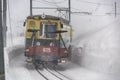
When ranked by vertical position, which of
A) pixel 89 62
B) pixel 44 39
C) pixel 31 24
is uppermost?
pixel 31 24

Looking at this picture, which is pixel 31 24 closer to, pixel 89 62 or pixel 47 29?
pixel 47 29

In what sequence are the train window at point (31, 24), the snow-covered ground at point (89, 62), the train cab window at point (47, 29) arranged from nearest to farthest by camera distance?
1. the snow-covered ground at point (89, 62)
2. the train cab window at point (47, 29)
3. the train window at point (31, 24)

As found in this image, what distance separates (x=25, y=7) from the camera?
89438mm

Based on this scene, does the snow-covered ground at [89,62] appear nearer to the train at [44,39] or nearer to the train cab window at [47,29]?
the train at [44,39]

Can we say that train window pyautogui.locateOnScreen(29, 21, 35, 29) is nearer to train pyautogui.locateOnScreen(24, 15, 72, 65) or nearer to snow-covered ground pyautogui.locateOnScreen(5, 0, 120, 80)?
train pyautogui.locateOnScreen(24, 15, 72, 65)

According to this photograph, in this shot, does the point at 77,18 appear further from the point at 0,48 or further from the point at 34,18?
the point at 0,48

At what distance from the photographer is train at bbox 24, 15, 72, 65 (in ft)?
89.2

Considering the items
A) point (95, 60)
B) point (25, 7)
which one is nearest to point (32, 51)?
point (95, 60)

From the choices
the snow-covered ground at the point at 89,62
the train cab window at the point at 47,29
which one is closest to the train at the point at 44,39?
the train cab window at the point at 47,29

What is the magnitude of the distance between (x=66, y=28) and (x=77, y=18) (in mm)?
51374

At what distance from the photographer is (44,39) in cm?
2722

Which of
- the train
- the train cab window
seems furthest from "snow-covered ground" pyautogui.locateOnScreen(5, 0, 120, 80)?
the train cab window

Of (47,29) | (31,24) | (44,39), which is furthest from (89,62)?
(31,24)

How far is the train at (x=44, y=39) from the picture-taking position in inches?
1071
